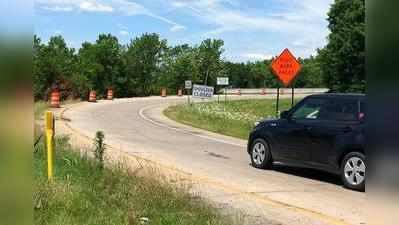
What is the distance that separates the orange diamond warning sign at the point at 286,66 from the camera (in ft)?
81.4

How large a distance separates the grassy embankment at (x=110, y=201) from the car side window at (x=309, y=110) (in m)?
3.44

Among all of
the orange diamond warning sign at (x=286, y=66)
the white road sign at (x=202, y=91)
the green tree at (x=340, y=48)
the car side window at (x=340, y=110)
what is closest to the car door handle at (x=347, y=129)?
the car side window at (x=340, y=110)

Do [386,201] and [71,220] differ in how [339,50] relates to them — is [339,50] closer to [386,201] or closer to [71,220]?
[71,220]

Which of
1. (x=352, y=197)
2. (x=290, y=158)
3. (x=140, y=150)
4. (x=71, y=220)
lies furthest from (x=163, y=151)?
(x=71, y=220)

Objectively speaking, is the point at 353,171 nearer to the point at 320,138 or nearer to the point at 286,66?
the point at 320,138

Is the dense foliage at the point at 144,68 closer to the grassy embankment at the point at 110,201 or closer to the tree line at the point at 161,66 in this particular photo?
the tree line at the point at 161,66

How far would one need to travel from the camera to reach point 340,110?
34.8ft

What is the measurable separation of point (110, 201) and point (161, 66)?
9739 centimetres

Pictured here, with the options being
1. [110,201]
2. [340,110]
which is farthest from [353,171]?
[110,201]

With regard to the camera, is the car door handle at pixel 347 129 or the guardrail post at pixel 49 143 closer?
the guardrail post at pixel 49 143

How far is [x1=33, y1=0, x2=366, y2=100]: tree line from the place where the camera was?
167 feet

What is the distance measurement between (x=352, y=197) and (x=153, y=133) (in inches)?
528

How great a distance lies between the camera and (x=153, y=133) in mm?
21938

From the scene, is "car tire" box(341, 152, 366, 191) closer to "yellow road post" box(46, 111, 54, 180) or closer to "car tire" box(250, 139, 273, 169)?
"car tire" box(250, 139, 273, 169)
